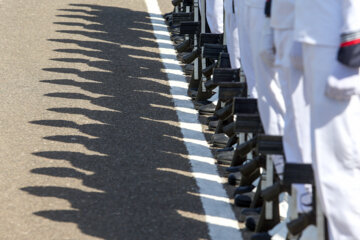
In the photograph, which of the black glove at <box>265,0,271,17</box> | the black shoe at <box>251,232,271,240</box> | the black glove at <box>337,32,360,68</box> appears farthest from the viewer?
the black glove at <box>265,0,271,17</box>

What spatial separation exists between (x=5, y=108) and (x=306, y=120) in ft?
14.2

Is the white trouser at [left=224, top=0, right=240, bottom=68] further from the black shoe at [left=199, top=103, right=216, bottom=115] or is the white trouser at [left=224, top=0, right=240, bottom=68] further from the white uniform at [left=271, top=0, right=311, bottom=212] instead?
the white uniform at [left=271, top=0, right=311, bottom=212]

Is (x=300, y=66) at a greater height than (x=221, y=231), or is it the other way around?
(x=300, y=66)

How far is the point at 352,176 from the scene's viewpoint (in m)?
5.05

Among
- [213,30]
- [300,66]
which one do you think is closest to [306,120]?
[300,66]

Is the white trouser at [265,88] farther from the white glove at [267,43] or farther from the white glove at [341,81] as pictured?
the white glove at [341,81]

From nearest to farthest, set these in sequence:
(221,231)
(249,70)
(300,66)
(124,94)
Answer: (300,66) < (221,231) < (249,70) < (124,94)

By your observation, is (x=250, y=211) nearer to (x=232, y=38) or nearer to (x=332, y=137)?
(x=332, y=137)

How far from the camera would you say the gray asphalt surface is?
6.52m

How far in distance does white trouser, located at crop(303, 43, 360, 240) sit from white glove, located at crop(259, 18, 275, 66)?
1138 millimetres

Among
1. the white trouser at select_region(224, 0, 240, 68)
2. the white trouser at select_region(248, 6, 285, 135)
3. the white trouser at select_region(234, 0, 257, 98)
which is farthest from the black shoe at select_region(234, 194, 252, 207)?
the white trouser at select_region(224, 0, 240, 68)

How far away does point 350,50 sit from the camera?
4.84 meters

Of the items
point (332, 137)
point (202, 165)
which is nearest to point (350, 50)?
point (332, 137)

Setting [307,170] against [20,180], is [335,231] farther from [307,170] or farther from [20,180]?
[20,180]
